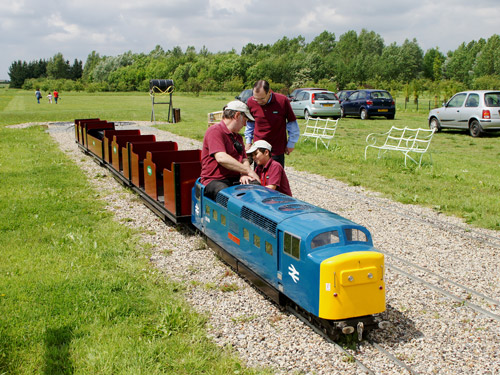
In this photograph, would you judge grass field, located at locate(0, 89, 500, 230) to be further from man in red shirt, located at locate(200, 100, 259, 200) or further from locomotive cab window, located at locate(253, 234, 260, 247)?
locomotive cab window, located at locate(253, 234, 260, 247)

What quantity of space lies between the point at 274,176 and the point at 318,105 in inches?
829

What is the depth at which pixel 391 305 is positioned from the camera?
4.86 metres

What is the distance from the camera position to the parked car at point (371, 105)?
27031mm

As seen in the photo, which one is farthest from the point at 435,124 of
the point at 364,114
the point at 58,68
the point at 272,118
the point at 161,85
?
the point at 58,68

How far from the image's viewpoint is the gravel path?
152 inches

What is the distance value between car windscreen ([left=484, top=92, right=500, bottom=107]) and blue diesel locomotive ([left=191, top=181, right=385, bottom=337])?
1708cm

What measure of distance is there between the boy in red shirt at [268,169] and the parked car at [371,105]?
73.6 ft

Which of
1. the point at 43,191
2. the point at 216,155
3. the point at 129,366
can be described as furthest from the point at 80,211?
the point at 129,366

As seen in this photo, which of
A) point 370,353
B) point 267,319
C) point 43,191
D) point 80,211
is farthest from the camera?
point 43,191

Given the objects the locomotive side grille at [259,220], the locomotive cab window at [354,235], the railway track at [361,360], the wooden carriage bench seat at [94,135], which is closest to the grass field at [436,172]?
the wooden carriage bench seat at [94,135]

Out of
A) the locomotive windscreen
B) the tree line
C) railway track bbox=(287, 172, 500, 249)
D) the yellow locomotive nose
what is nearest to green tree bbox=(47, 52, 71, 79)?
the tree line

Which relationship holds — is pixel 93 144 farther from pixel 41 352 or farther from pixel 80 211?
pixel 41 352

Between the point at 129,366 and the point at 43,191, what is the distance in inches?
276

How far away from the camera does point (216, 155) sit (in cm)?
575
